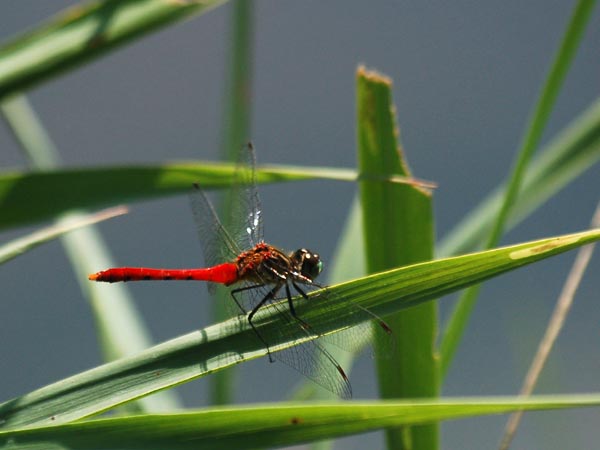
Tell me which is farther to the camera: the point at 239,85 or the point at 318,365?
the point at 239,85

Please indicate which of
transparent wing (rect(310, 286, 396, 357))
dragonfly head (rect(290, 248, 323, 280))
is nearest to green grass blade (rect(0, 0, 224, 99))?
dragonfly head (rect(290, 248, 323, 280))

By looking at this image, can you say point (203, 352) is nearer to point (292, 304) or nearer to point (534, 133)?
point (292, 304)

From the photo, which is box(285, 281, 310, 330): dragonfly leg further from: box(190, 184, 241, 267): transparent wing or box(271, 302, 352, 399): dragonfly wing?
box(190, 184, 241, 267): transparent wing

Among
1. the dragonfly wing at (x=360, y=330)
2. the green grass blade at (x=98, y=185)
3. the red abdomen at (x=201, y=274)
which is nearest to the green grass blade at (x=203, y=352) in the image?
the dragonfly wing at (x=360, y=330)

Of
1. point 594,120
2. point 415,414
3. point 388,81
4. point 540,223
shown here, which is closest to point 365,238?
point 388,81

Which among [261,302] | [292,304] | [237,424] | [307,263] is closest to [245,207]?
[307,263]

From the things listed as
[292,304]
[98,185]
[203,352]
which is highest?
[98,185]
